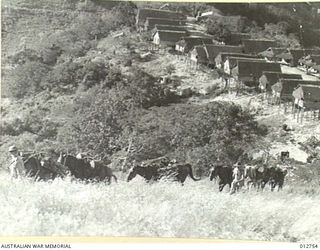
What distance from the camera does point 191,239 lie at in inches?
198

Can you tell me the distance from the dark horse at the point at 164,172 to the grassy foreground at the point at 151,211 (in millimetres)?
57

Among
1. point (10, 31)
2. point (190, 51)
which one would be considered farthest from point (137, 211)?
point (10, 31)

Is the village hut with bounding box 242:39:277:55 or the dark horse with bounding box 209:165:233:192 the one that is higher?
the village hut with bounding box 242:39:277:55

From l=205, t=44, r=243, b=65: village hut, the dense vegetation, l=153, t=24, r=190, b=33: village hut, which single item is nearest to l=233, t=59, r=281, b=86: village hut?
l=205, t=44, r=243, b=65: village hut

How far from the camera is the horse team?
515 centimetres

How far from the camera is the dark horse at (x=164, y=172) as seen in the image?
17.2ft

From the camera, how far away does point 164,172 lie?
5.25m

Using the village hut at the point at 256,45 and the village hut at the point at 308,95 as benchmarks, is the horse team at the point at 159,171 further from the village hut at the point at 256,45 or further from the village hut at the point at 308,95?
the village hut at the point at 256,45

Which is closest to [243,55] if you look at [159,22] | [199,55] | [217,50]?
[217,50]

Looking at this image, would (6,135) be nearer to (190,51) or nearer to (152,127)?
(152,127)

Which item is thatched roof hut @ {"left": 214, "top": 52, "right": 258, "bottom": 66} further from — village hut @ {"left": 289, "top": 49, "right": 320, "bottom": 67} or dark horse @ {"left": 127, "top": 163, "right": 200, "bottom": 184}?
dark horse @ {"left": 127, "top": 163, "right": 200, "bottom": 184}

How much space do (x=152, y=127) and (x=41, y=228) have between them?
1281 mm

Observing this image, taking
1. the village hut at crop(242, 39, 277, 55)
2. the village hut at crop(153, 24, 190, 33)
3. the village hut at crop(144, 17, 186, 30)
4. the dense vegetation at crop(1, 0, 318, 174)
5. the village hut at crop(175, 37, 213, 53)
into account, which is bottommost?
the dense vegetation at crop(1, 0, 318, 174)

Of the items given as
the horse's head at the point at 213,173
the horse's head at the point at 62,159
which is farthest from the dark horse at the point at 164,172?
the horse's head at the point at 62,159
